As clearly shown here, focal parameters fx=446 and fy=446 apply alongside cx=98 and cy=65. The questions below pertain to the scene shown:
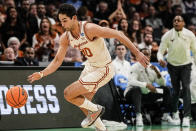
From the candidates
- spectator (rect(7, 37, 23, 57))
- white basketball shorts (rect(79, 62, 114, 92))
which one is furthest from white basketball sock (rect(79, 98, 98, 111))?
spectator (rect(7, 37, 23, 57))

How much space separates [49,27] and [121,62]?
2.48 meters

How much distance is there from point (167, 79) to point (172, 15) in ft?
18.7

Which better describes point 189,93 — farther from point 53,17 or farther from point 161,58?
point 53,17

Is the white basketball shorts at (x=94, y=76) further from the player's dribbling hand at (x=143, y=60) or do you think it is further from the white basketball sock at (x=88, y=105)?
the player's dribbling hand at (x=143, y=60)

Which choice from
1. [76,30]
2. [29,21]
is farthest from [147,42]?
[76,30]

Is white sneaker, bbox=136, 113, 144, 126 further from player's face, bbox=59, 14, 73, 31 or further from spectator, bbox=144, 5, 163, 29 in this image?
spectator, bbox=144, 5, 163, 29

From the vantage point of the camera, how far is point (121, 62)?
34.9 ft

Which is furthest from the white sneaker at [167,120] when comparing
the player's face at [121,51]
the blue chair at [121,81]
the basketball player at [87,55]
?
the basketball player at [87,55]

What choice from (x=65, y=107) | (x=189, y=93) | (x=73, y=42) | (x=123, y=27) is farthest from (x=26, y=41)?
(x=73, y=42)

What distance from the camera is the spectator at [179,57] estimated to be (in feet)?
32.2

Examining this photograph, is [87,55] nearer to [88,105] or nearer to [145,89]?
[88,105]

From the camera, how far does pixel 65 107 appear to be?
9188 millimetres

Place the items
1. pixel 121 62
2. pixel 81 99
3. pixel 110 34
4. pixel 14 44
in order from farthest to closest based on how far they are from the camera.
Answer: pixel 14 44 → pixel 121 62 → pixel 81 99 → pixel 110 34

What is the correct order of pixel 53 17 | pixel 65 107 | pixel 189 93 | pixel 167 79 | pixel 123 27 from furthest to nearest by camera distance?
pixel 53 17
pixel 123 27
pixel 167 79
pixel 189 93
pixel 65 107
